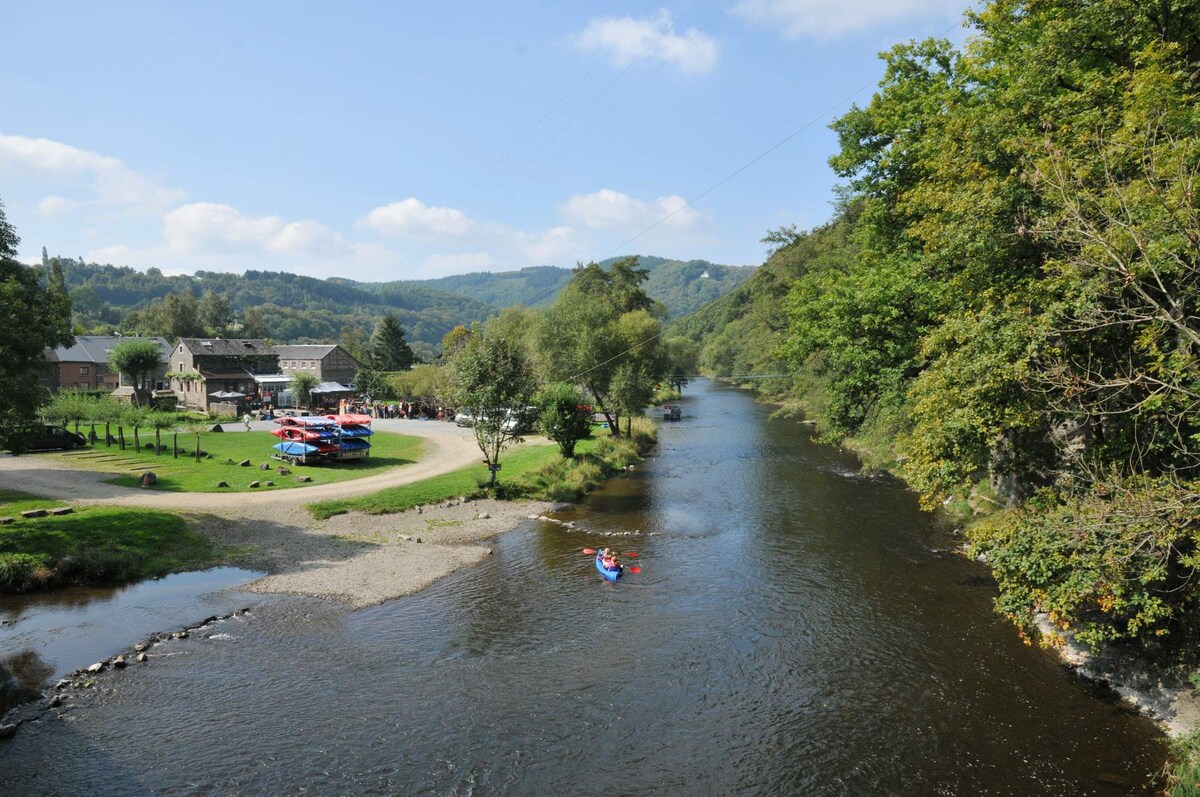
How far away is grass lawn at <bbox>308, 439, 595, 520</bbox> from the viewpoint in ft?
99.2

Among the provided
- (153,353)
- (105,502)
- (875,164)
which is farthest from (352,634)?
(153,353)

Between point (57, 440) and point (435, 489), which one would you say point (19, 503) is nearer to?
point (435, 489)

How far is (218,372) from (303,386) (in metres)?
13.1

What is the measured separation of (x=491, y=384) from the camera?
34000 millimetres

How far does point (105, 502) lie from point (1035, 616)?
113 feet

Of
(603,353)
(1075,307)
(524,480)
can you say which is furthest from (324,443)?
(1075,307)

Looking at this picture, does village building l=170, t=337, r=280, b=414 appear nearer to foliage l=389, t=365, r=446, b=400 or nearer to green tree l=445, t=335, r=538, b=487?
foliage l=389, t=365, r=446, b=400

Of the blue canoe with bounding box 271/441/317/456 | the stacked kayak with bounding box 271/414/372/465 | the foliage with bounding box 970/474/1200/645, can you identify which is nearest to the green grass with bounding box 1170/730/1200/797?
the foliage with bounding box 970/474/1200/645

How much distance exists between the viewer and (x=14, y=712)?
1396cm

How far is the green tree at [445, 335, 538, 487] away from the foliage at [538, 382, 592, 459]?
419 cm

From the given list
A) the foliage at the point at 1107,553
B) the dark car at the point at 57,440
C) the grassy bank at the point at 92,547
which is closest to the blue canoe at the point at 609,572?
the foliage at the point at 1107,553

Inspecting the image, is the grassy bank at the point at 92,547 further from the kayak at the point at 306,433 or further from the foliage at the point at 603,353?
the foliage at the point at 603,353

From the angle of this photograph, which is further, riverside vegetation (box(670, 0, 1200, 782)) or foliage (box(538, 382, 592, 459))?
foliage (box(538, 382, 592, 459))

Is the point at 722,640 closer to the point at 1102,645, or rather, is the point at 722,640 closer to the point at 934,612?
the point at 934,612
